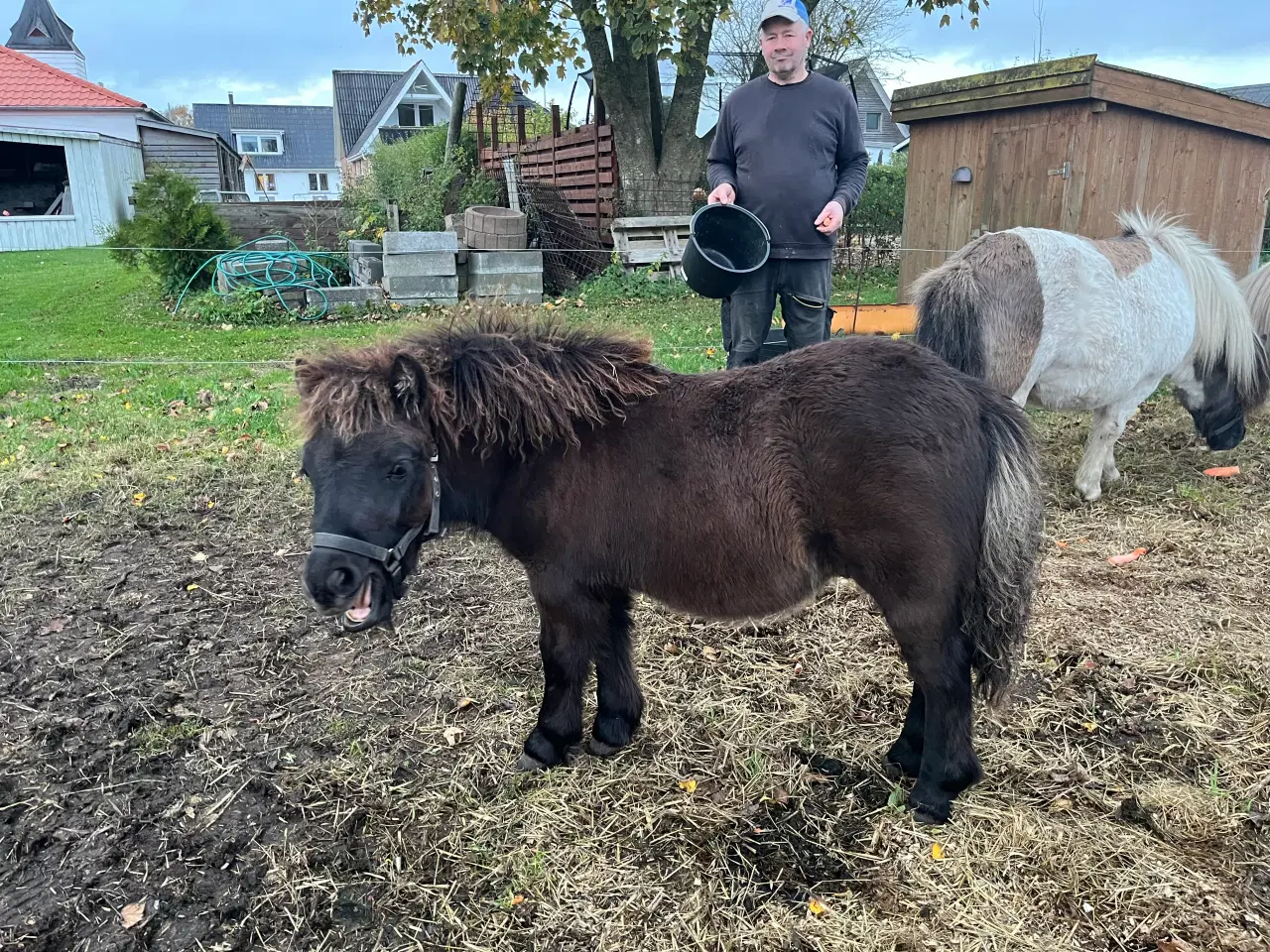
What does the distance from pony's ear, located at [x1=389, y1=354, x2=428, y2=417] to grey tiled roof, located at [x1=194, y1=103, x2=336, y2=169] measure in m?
66.6

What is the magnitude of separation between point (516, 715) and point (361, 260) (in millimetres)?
10904

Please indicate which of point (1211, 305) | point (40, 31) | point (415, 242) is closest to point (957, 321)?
point (1211, 305)

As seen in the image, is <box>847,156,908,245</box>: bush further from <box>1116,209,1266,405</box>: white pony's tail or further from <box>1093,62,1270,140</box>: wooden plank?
<box>1116,209,1266,405</box>: white pony's tail

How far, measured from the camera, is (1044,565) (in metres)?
4.18

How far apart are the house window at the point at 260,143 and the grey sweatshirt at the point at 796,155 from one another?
6751 cm

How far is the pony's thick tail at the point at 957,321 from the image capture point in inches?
166

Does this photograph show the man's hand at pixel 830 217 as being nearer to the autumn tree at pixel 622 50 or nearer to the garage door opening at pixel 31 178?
the autumn tree at pixel 622 50

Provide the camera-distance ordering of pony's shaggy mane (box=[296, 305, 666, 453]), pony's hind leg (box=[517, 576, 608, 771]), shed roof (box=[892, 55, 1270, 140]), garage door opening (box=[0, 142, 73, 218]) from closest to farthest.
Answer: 1. pony's shaggy mane (box=[296, 305, 666, 453])
2. pony's hind leg (box=[517, 576, 608, 771])
3. shed roof (box=[892, 55, 1270, 140])
4. garage door opening (box=[0, 142, 73, 218])

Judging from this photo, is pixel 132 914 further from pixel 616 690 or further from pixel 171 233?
pixel 171 233

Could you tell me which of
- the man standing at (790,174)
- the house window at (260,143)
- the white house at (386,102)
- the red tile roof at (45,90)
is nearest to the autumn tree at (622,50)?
the man standing at (790,174)

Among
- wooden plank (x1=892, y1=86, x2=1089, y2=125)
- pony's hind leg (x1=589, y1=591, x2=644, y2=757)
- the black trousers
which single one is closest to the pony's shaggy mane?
pony's hind leg (x1=589, y1=591, x2=644, y2=757)

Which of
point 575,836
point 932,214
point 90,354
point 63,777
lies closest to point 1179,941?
point 575,836

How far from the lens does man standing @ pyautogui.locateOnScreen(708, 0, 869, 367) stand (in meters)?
4.07

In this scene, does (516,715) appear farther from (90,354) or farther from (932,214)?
(90,354)
